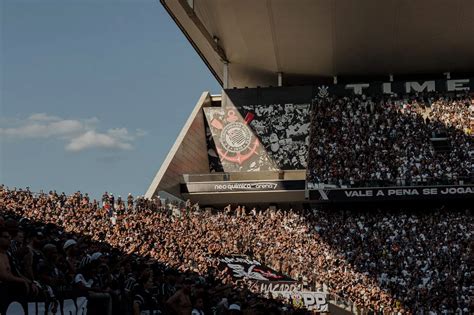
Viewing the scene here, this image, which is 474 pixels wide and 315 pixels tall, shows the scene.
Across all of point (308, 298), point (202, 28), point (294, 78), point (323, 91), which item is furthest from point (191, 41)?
point (308, 298)

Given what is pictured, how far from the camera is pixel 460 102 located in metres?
47.6

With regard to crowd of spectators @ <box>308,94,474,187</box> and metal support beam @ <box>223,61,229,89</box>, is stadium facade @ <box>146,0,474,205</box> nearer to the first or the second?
metal support beam @ <box>223,61,229,89</box>

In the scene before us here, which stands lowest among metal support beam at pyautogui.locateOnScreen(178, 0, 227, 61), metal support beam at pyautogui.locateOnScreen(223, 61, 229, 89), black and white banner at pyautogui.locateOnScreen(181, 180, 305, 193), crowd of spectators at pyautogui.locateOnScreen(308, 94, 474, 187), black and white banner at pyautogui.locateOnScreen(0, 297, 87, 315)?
black and white banner at pyautogui.locateOnScreen(0, 297, 87, 315)

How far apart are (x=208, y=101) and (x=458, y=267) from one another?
23423mm

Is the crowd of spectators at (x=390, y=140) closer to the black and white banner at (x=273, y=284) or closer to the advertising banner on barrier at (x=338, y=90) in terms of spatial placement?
the advertising banner on barrier at (x=338, y=90)

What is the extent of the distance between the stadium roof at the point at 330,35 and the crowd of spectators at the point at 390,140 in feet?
8.72

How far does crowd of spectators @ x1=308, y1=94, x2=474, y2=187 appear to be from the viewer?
42.9 m

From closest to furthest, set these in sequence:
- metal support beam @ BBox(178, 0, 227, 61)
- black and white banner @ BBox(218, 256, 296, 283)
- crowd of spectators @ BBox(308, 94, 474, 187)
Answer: black and white banner @ BBox(218, 256, 296, 283) → crowd of spectators @ BBox(308, 94, 474, 187) → metal support beam @ BBox(178, 0, 227, 61)

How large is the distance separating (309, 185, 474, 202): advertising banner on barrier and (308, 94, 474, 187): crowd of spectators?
420 millimetres

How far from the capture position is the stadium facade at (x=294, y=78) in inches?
1682

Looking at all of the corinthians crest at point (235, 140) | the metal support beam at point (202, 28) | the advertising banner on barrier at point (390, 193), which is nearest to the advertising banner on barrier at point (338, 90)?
the corinthians crest at point (235, 140)

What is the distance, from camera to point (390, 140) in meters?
45.7

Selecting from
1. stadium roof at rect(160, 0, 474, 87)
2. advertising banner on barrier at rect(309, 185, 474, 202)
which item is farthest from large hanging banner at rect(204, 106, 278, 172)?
advertising banner on barrier at rect(309, 185, 474, 202)

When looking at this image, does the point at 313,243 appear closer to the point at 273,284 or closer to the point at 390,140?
the point at 273,284
